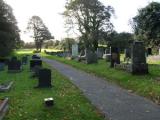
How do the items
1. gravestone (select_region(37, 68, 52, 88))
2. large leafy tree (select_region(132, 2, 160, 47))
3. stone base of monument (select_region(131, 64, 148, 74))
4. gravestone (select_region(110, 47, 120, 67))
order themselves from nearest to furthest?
gravestone (select_region(37, 68, 52, 88)), stone base of monument (select_region(131, 64, 148, 74)), gravestone (select_region(110, 47, 120, 67)), large leafy tree (select_region(132, 2, 160, 47))

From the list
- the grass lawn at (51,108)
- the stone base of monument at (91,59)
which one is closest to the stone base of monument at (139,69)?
the grass lawn at (51,108)

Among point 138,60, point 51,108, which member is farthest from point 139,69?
point 51,108

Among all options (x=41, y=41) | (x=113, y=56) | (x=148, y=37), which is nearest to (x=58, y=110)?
(x=113, y=56)

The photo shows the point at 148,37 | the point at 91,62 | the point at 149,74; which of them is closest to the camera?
the point at 149,74

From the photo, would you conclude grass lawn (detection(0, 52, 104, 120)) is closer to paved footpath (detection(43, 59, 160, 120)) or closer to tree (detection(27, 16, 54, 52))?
paved footpath (detection(43, 59, 160, 120))

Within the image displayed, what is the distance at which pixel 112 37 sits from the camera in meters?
71.7

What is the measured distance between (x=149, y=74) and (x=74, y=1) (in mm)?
44308

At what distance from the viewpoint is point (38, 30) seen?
125m

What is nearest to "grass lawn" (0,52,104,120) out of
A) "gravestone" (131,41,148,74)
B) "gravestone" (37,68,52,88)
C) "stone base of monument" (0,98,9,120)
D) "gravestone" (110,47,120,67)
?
"stone base of monument" (0,98,9,120)

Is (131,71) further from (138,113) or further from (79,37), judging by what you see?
(79,37)

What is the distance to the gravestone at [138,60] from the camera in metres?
21.6

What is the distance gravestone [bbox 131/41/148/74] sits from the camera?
852 inches

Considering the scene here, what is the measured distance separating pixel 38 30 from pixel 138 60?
105 meters

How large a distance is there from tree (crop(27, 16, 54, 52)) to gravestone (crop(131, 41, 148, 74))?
102327mm
